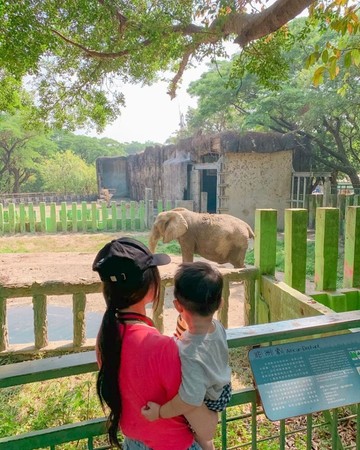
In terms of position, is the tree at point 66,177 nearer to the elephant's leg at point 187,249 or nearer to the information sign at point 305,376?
the elephant's leg at point 187,249

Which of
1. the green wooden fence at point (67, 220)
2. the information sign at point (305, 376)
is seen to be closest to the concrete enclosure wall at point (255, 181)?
the green wooden fence at point (67, 220)

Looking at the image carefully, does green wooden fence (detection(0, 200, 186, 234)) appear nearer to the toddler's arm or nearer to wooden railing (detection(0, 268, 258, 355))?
wooden railing (detection(0, 268, 258, 355))

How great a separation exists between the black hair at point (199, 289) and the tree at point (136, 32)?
1.90m

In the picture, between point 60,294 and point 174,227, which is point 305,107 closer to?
point 174,227

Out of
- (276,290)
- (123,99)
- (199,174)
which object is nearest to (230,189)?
(199,174)

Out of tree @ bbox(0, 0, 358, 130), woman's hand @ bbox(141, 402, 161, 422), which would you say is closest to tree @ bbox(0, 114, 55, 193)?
tree @ bbox(0, 0, 358, 130)

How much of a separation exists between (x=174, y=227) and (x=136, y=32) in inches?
114

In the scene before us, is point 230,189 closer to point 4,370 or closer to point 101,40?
point 101,40

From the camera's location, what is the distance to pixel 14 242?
37.4 feet

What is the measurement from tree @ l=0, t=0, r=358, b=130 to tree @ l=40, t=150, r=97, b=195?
22.3 m

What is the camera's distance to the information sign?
1.23m

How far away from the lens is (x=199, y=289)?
43.7 inches

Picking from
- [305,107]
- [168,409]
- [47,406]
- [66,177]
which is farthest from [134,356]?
[66,177]

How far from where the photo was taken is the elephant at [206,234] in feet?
20.2
